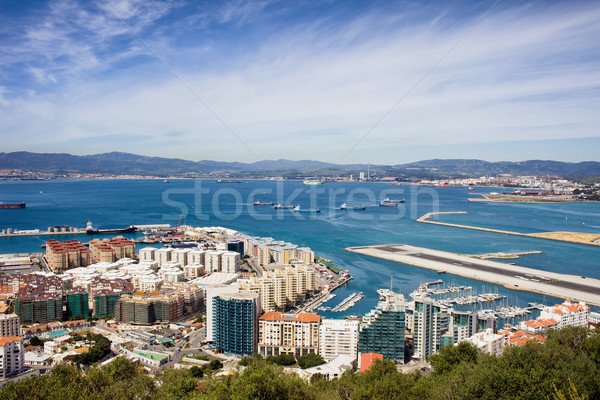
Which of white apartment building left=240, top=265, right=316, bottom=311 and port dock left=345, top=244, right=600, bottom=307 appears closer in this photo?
white apartment building left=240, top=265, right=316, bottom=311

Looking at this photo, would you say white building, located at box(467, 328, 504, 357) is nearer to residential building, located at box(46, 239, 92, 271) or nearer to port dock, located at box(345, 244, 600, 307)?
port dock, located at box(345, 244, 600, 307)

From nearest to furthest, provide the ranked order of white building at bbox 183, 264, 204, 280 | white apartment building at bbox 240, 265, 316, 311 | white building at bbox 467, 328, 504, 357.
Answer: white building at bbox 467, 328, 504, 357 < white apartment building at bbox 240, 265, 316, 311 < white building at bbox 183, 264, 204, 280

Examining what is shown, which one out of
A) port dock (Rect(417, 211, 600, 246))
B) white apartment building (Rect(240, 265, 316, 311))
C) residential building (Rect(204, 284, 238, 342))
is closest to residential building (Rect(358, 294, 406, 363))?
residential building (Rect(204, 284, 238, 342))

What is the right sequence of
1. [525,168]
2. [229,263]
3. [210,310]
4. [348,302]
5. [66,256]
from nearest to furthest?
[210,310] < [348,302] < [229,263] < [66,256] < [525,168]

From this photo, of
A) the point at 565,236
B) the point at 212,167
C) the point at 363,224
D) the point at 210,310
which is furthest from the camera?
the point at 212,167

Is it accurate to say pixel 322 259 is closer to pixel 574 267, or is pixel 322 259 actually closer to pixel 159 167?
pixel 574 267

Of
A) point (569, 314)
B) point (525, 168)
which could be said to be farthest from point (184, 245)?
point (525, 168)

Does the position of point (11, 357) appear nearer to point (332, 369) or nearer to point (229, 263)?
point (332, 369)
